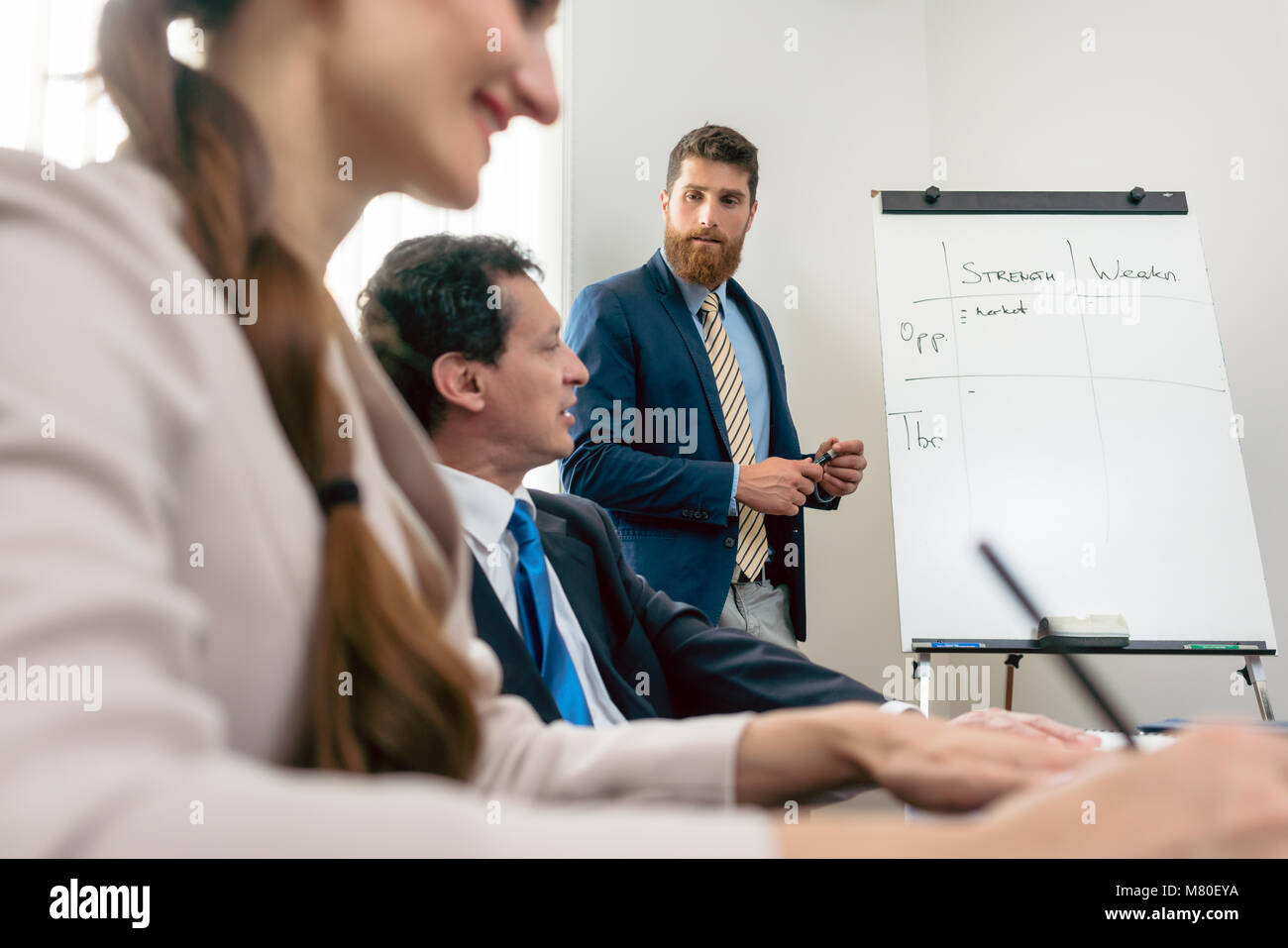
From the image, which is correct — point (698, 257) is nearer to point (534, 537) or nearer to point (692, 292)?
point (692, 292)

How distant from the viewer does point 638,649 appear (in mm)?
1231

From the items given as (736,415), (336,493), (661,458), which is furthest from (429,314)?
(736,415)

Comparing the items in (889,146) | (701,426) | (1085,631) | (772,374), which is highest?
(889,146)

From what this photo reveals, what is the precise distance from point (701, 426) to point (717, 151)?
0.75 metres

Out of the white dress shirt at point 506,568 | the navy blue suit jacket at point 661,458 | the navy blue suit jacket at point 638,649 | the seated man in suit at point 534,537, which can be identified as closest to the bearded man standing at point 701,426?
the navy blue suit jacket at point 661,458

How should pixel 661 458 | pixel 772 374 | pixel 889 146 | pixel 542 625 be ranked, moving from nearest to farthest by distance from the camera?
pixel 542 625
pixel 661 458
pixel 772 374
pixel 889 146

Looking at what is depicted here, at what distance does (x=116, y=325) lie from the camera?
326 mm

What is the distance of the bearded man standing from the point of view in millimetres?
2283

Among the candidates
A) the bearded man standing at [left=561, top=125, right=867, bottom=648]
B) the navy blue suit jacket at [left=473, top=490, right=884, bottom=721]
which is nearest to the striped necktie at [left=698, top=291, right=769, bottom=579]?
the bearded man standing at [left=561, top=125, right=867, bottom=648]

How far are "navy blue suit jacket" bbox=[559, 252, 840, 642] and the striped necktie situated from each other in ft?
0.18

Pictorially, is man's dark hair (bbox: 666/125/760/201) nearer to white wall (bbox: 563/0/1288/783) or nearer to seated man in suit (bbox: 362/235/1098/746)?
white wall (bbox: 563/0/1288/783)

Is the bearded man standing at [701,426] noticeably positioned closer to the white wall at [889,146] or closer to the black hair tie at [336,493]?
the white wall at [889,146]
